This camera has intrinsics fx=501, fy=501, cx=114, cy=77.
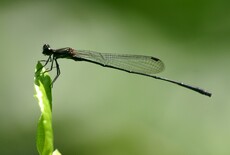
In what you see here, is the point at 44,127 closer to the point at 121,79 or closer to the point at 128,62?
the point at 128,62

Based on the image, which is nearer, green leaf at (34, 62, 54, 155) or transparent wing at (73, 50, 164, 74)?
green leaf at (34, 62, 54, 155)

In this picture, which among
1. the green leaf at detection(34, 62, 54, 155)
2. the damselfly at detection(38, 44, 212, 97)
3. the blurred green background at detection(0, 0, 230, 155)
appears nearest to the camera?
the green leaf at detection(34, 62, 54, 155)

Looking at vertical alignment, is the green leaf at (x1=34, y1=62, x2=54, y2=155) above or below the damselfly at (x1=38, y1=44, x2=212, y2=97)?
below

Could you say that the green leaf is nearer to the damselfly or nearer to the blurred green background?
the damselfly

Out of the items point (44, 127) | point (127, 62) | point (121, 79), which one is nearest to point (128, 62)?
point (127, 62)

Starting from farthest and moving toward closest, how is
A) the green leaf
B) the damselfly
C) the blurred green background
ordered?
the blurred green background
the damselfly
the green leaf

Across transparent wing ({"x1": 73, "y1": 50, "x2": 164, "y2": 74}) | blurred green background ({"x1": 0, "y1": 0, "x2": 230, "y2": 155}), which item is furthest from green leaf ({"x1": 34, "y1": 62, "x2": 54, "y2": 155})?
blurred green background ({"x1": 0, "y1": 0, "x2": 230, "y2": 155})

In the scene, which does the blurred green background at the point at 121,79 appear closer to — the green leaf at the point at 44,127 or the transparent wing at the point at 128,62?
the transparent wing at the point at 128,62

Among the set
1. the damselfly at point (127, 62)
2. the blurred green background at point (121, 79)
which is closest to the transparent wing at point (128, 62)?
the damselfly at point (127, 62)
